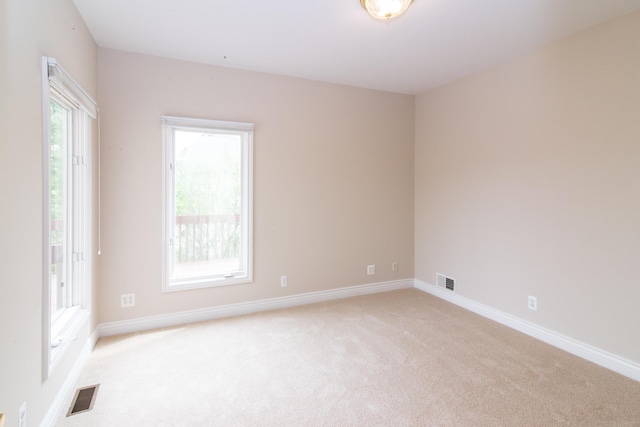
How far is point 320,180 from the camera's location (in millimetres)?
3898

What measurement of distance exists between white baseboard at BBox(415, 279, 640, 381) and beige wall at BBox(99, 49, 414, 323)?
37.0 inches

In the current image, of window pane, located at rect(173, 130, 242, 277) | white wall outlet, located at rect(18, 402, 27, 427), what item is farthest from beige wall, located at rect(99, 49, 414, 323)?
white wall outlet, located at rect(18, 402, 27, 427)

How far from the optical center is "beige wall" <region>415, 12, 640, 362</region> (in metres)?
2.41

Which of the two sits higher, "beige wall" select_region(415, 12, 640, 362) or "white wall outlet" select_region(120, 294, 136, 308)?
"beige wall" select_region(415, 12, 640, 362)

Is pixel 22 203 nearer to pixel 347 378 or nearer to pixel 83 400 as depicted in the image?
pixel 83 400

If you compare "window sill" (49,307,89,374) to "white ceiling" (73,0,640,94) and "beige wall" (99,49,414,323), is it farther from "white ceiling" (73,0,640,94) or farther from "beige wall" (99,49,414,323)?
"white ceiling" (73,0,640,94)

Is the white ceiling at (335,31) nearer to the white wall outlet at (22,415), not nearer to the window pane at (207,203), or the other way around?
the window pane at (207,203)

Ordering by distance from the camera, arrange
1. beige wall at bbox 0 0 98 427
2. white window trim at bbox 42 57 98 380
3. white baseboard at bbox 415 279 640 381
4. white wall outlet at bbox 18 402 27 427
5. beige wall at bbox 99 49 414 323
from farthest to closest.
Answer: beige wall at bbox 99 49 414 323 → white baseboard at bbox 415 279 640 381 → white window trim at bbox 42 57 98 380 → white wall outlet at bbox 18 402 27 427 → beige wall at bbox 0 0 98 427

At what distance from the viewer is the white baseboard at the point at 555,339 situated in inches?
94.4

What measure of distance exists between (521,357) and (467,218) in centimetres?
155

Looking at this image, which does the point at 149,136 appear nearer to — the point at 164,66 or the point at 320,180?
the point at 164,66

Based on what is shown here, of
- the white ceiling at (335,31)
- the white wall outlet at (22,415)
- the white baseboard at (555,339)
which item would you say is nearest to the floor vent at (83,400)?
the white wall outlet at (22,415)

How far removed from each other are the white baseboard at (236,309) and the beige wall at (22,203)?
1.15 m

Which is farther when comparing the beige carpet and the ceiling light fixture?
the ceiling light fixture
